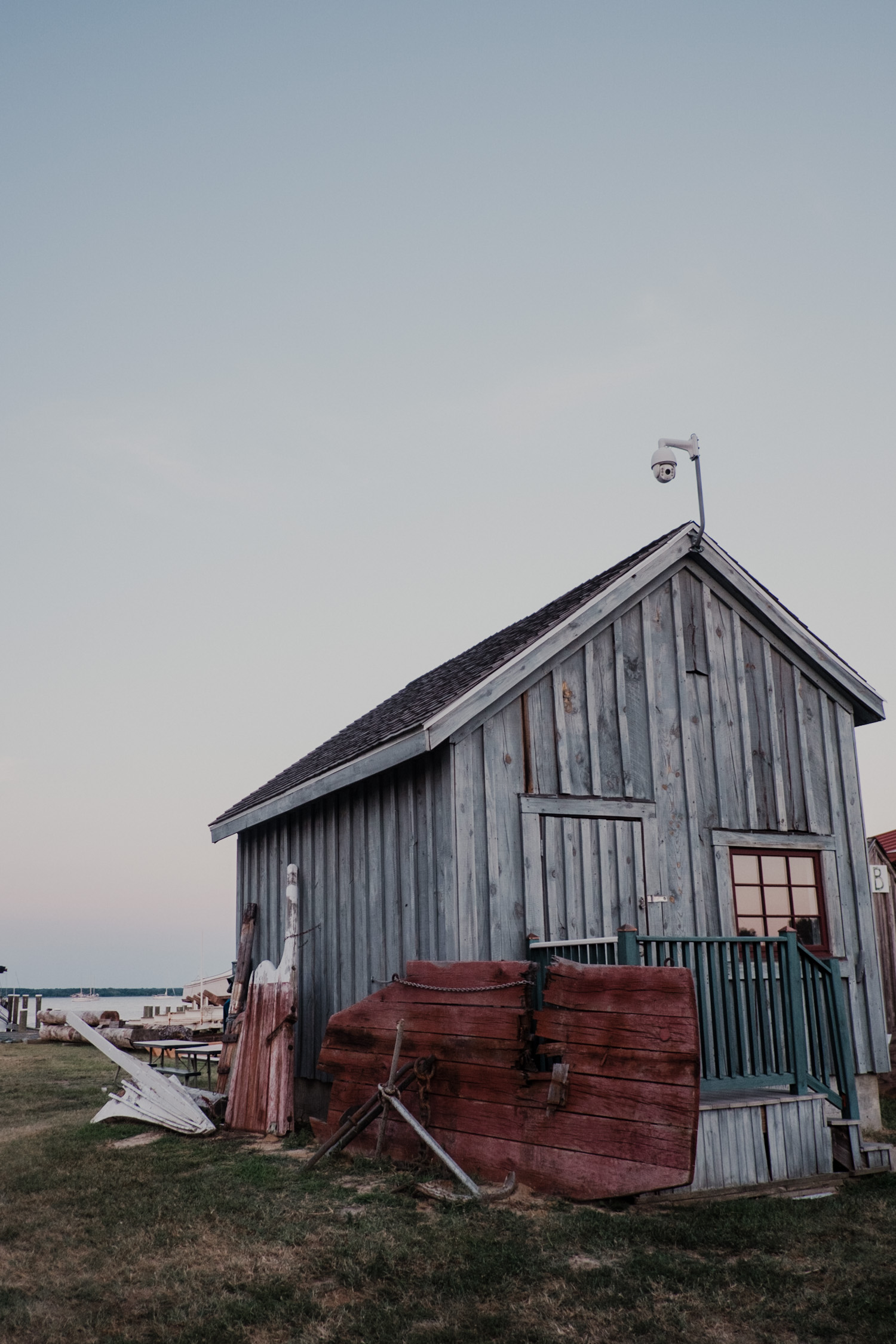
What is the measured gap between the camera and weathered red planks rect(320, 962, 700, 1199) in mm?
6508

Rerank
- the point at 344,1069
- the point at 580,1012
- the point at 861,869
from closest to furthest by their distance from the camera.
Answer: the point at 580,1012 → the point at 344,1069 → the point at 861,869

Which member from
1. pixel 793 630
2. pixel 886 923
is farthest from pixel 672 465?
pixel 886 923

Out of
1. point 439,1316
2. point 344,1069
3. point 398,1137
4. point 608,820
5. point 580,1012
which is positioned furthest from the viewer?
point 608,820

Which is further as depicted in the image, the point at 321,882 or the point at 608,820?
the point at 321,882

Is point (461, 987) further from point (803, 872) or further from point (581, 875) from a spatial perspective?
point (803, 872)

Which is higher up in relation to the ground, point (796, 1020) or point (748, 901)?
point (748, 901)

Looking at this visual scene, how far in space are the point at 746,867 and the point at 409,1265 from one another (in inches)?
255

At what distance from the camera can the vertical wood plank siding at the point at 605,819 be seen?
9.40m

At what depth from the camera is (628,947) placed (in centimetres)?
729

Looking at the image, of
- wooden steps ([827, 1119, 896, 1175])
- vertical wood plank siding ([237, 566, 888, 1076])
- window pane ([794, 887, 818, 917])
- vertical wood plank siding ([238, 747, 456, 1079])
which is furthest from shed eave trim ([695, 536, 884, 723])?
wooden steps ([827, 1119, 896, 1175])

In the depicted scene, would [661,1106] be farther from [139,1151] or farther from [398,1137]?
[139,1151]

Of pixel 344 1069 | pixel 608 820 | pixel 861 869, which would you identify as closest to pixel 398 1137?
pixel 344 1069

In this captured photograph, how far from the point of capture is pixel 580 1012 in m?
7.15

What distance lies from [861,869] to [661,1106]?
6.07 m
